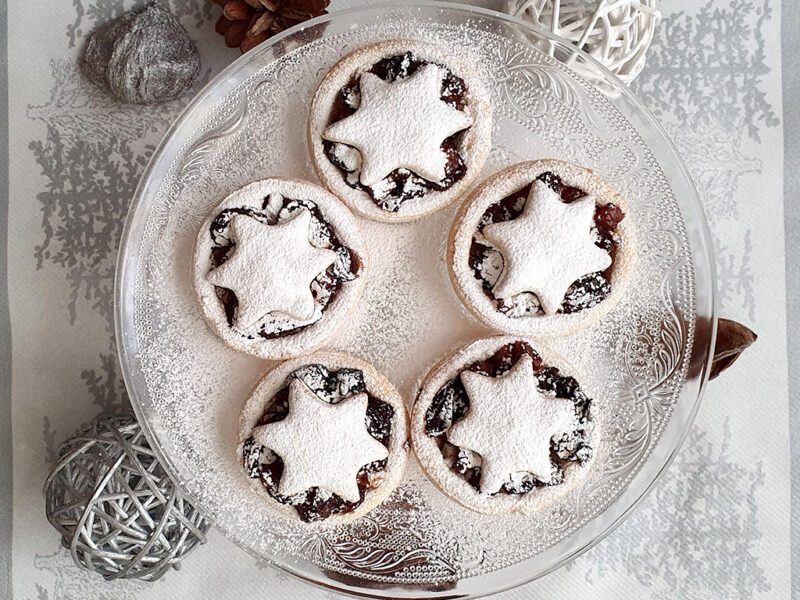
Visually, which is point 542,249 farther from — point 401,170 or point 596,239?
point 401,170

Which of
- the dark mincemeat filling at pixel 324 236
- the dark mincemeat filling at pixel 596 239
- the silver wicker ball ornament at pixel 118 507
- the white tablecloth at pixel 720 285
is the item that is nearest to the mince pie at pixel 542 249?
the dark mincemeat filling at pixel 596 239

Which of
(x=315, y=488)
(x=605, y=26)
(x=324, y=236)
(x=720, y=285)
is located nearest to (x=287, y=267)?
(x=324, y=236)

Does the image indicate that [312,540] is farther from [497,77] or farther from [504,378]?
[497,77]

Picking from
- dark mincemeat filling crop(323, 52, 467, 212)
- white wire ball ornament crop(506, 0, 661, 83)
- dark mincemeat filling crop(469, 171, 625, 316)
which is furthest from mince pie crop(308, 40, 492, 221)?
white wire ball ornament crop(506, 0, 661, 83)

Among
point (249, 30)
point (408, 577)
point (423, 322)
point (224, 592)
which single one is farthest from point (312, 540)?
point (249, 30)

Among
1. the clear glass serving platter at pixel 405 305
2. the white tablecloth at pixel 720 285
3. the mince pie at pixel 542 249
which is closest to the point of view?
the mince pie at pixel 542 249

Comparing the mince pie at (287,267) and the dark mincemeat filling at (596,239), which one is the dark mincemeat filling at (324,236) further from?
the dark mincemeat filling at (596,239)
